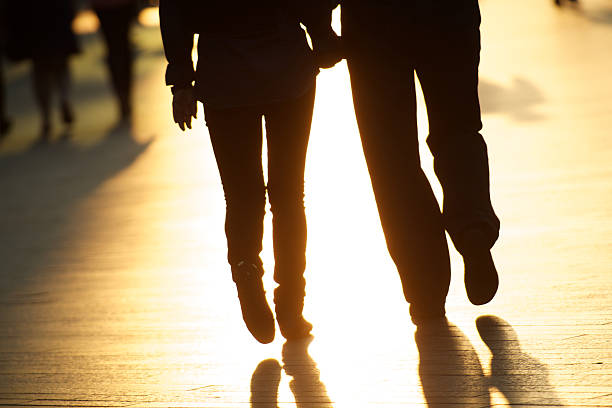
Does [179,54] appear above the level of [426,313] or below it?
above

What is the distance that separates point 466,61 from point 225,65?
2.37 feet

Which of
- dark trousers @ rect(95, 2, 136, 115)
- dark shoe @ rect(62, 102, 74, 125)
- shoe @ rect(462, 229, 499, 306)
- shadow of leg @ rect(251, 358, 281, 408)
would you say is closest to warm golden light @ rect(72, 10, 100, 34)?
dark shoe @ rect(62, 102, 74, 125)

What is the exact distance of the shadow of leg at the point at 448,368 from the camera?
3168mm

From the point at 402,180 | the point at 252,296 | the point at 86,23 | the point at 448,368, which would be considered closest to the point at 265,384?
the point at 252,296

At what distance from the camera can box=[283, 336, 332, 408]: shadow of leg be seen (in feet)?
11.0

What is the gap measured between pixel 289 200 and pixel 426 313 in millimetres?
583

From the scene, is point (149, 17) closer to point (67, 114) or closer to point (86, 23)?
point (86, 23)

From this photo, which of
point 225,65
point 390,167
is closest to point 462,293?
point 390,167

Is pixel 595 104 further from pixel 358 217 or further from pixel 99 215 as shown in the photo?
pixel 99 215

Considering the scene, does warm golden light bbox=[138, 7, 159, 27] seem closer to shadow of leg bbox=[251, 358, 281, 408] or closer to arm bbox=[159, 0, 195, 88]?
arm bbox=[159, 0, 195, 88]

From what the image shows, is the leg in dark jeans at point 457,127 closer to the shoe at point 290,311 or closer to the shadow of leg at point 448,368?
the shadow of leg at point 448,368

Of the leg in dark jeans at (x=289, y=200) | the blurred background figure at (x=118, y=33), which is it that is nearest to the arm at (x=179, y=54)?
the leg in dark jeans at (x=289, y=200)

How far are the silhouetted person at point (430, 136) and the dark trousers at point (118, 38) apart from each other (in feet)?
23.2

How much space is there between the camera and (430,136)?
383cm
